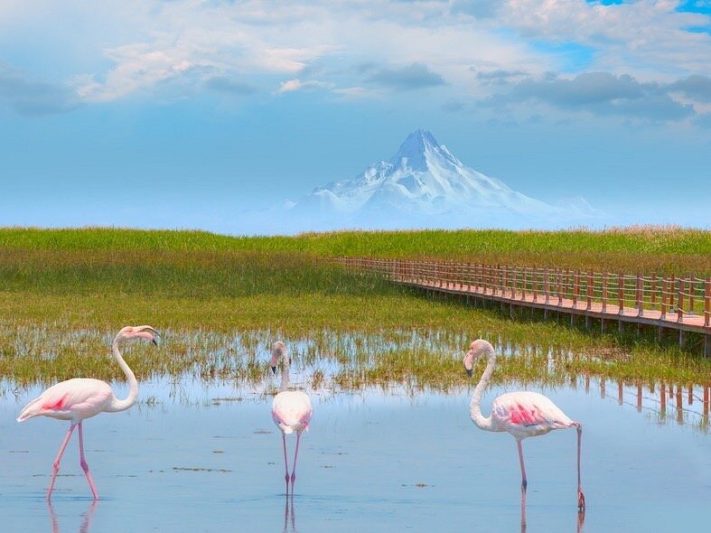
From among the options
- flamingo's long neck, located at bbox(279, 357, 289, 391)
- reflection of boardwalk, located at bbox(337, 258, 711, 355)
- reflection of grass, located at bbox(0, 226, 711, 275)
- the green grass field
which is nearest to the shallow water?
flamingo's long neck, located at bbox(279, 357, 289, 391)

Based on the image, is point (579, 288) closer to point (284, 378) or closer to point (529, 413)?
point (284, 378)

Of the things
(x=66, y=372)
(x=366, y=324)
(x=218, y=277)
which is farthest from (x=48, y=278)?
(x=66, y=372)

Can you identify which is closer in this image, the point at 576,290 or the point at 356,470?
the point at 356,470

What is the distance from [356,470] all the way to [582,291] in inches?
1253

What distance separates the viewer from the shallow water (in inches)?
412

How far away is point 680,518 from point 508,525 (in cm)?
136

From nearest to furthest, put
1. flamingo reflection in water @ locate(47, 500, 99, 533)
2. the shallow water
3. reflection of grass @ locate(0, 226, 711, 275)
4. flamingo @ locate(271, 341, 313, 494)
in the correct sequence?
flamingo reflection in water @ locate(47, 500, 99, 533) → the shallow water → flamingo @ locate(271, 341, 313, 494) → reflection of grass @ locate(0, 226, 711, 275)

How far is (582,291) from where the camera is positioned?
4344 centimetres

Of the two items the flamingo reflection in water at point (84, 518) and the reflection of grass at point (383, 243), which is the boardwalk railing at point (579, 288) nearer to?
the reflection of grass at point (383, 243)

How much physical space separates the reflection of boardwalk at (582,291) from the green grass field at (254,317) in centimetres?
64

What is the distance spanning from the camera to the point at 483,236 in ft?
265

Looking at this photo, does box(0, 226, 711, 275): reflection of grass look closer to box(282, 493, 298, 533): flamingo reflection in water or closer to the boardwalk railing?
the boardwalk railing

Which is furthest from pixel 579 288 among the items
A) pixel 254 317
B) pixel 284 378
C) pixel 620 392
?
pixel 284 378

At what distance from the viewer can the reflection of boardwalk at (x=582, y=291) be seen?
85.0 feet
